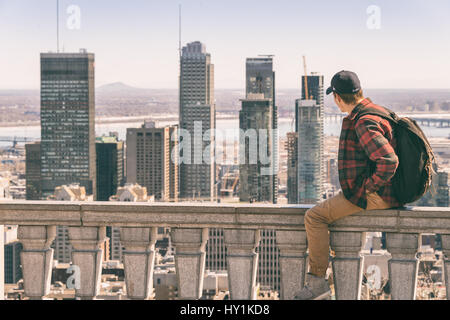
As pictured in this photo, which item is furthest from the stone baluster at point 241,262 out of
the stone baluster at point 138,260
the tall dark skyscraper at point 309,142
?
the tall dark skyscraper at point 309,142

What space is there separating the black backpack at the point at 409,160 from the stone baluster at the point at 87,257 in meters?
2.17

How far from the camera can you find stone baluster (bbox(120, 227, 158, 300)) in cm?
533

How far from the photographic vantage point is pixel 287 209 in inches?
208

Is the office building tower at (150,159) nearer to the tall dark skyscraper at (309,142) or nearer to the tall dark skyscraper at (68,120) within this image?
the tall dark skyscraper at (68,120)

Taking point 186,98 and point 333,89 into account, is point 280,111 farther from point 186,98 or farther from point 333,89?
point 333,89

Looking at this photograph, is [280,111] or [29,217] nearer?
[29,217]

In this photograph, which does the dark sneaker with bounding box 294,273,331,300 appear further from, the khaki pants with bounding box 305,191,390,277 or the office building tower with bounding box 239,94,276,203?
the office building tower with bounding box 239,94,276,203

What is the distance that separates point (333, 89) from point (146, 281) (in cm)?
201

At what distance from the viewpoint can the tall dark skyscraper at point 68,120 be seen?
138 m
